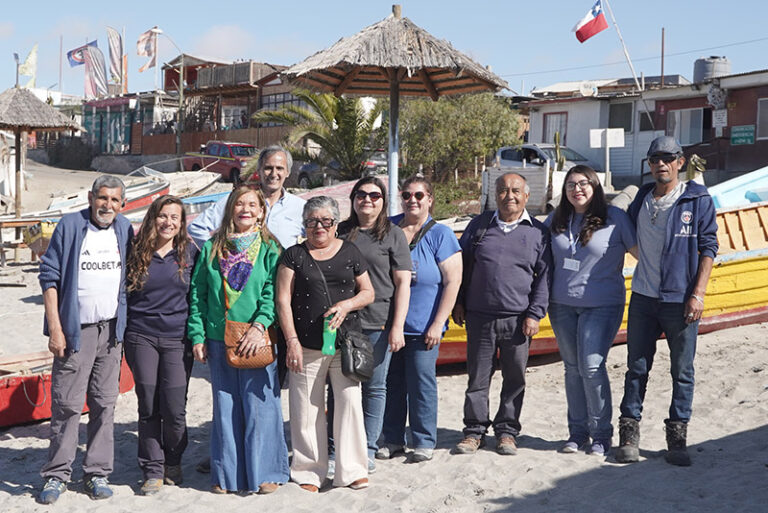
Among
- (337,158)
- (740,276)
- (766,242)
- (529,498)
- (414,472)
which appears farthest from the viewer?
(337,158)

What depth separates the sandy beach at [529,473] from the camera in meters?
4.43

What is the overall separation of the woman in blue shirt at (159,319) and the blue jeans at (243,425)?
243 millimetres

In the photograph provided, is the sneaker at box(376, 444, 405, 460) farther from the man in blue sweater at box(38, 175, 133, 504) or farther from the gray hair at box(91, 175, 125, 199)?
the gray hair at box(91, 175, 125, 199)

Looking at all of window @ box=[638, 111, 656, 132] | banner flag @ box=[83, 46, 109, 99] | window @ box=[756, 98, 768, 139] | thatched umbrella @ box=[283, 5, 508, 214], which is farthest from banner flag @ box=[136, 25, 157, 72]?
thatched umbrella @ box=[283, 5, 508, 214]

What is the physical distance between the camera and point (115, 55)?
51250 millimetres

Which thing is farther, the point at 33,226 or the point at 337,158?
the point at 337,158

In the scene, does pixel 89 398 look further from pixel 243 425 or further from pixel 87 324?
pixel 243 425

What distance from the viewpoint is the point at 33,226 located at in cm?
1452

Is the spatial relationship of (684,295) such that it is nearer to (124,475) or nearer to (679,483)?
(679,483)

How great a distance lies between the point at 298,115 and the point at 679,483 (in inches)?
785

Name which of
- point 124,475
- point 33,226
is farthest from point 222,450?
point 33,226

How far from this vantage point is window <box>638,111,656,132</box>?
83.6ft

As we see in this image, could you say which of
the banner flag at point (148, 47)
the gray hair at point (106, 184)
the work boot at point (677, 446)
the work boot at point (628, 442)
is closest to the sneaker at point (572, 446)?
the work boot at point (628, 442)

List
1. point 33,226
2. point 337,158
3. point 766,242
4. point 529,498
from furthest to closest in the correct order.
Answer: point 337,158
point 33,226
point 766,242
point 529,498
